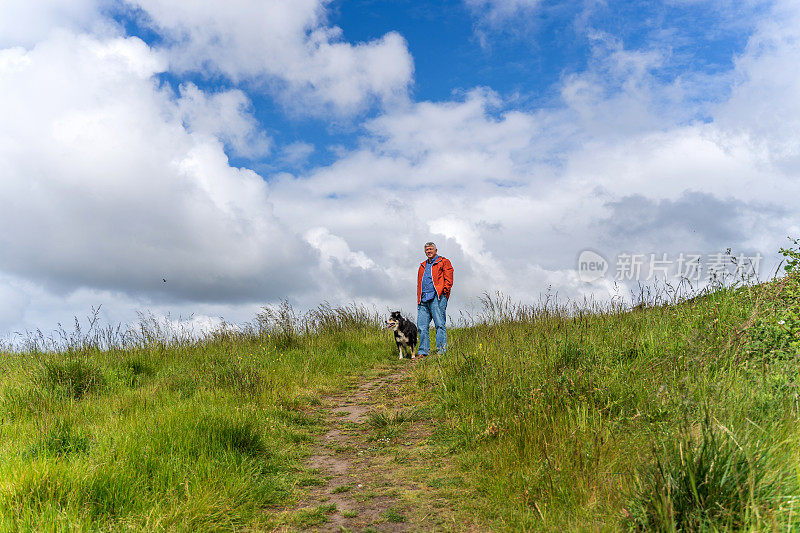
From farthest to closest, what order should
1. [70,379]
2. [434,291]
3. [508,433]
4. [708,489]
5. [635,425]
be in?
[434,291], [70,379], [508,433], [635,425], [708,489]

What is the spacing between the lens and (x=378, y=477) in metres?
5.02

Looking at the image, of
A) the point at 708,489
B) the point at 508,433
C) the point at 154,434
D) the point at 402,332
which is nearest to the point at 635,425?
the point at 508,433

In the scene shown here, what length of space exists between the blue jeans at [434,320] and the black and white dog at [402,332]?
46 cm

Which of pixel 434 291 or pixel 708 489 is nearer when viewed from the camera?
pixel 708 489

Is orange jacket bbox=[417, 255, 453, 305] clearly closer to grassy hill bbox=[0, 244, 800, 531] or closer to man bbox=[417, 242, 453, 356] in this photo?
man bbox=[417, 242, 453, 356]

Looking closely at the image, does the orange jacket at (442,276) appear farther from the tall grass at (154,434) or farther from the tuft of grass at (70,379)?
the tuft of grass at (70,379)

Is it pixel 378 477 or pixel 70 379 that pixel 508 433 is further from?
pixel 70 379

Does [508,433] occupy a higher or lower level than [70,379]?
lower

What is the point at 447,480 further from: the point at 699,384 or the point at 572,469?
the point at 699,384

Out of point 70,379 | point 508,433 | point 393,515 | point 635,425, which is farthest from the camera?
point 70,379

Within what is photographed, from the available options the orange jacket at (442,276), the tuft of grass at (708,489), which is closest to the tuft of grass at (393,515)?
the tuft of grass at (708,489)

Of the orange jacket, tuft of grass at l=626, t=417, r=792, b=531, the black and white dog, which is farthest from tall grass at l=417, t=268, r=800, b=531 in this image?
the black and white dog

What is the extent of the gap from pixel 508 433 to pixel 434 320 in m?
7.04

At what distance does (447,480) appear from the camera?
181 inches
